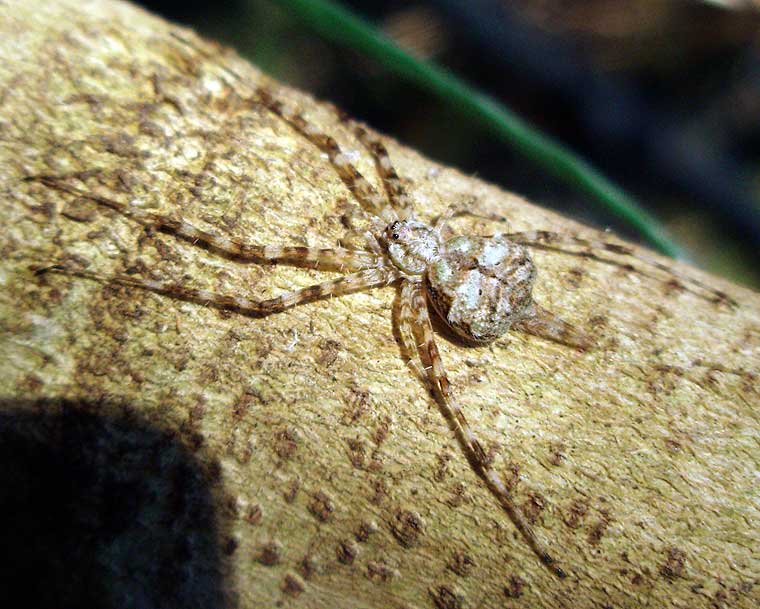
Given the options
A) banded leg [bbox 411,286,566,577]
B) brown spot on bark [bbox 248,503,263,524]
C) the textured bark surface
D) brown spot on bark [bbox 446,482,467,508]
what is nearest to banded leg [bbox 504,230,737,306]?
the textured bark surface

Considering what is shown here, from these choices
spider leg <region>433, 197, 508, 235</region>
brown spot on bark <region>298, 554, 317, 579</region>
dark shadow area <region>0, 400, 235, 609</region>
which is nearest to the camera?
dark shadow area <region>0, 400, 235, 609</region>

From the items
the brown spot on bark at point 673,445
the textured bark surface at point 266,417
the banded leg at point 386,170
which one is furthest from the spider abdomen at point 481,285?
the brown spot on bark at point 673,445

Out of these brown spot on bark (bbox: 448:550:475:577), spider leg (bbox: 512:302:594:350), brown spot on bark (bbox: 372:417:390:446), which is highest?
spider leg (bbox: 512:302:594:350)

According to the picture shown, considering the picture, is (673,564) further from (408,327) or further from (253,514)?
(253,514)

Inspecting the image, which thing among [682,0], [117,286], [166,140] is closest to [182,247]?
[117,286]

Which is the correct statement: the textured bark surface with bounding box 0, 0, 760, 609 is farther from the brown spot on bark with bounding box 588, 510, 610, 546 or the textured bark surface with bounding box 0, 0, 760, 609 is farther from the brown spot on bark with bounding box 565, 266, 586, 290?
the brown spot on bark with bounding box 565, 266, 586, 290

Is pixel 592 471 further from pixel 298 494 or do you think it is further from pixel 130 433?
pixel 130 433

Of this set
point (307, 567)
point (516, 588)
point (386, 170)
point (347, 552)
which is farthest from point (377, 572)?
point (386, 170)
